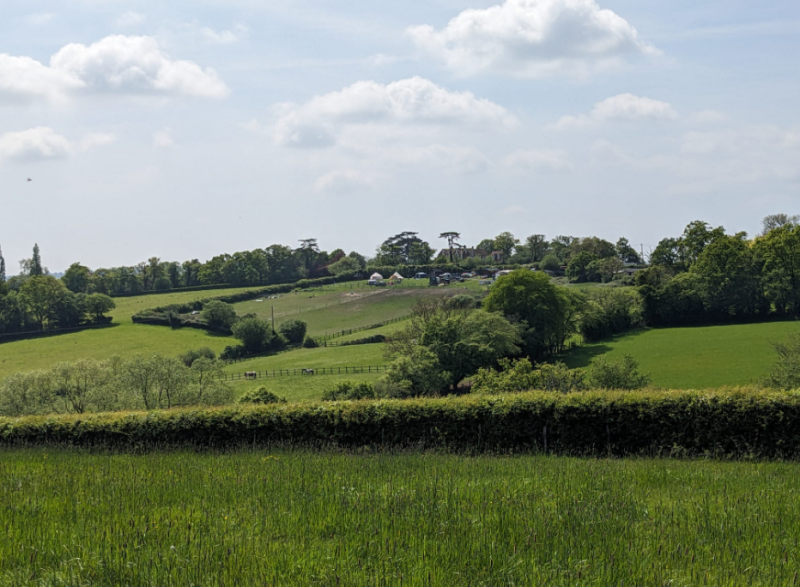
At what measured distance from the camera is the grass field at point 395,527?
5.93 m

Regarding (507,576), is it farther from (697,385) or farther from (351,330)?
(351,330)

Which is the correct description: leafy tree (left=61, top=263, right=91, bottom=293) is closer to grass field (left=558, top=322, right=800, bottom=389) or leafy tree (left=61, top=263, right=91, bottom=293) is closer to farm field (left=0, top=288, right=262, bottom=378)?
farm field (left=0, top=288, right=262, bottom=378)

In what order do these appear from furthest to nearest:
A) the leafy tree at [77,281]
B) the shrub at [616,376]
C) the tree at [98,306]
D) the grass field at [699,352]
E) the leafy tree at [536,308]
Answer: the leafy tree at [77,281]
the tree at [98,306]
the leafy tree at [536,308]
the grass field at [699,352]
the shrub at [616,376]

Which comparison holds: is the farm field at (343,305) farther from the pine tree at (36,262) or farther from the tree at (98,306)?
the pine tree at (36,262)

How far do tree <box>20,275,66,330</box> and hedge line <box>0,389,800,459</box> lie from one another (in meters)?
105

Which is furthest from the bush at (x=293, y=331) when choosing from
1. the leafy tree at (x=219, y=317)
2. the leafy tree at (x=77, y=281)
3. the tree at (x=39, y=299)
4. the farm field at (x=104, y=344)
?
the leafy tree at (x=77, y=281)

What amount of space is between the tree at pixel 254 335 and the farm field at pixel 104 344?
9.45 ft

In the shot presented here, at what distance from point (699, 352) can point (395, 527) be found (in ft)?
217

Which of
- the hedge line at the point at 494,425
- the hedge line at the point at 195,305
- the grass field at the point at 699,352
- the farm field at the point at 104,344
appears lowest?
the grass field at the point at 699,352

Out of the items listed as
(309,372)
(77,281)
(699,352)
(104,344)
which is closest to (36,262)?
(77,281)

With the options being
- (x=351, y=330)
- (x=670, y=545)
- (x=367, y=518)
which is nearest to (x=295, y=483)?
(x=367, y=518)

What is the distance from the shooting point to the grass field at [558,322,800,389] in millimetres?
55406

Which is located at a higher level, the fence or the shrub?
the shrub

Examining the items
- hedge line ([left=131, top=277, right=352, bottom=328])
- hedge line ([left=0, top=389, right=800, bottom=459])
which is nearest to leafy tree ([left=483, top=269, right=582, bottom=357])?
hedge line ([left=0, top=389, right=800, bottom=459])
